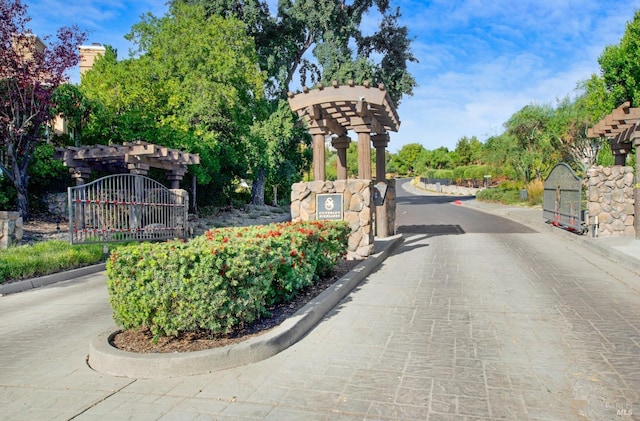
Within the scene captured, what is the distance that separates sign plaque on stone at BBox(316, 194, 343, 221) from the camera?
10891 millimetres

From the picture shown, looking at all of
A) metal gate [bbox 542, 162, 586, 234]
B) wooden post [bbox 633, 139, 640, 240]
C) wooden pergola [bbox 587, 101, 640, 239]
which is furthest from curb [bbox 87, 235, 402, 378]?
wooden pergola [bbox 587, 101, 640, 239]

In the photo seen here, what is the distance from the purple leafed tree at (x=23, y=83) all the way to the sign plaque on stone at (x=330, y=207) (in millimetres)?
9995

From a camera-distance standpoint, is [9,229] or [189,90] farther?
[189,90]

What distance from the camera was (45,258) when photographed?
387 inches

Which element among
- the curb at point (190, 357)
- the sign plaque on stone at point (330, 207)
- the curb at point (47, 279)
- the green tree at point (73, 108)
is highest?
the green tree at point (73, 108)

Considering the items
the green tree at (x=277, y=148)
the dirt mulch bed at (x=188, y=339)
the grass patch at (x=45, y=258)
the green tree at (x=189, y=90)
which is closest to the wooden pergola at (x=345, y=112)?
the grass patch at (x=45, y=258)

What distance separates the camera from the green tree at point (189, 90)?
19516mm

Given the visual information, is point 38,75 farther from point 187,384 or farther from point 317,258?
point 187,384

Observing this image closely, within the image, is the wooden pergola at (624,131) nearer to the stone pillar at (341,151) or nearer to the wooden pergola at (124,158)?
the stone pillar at (341,151)

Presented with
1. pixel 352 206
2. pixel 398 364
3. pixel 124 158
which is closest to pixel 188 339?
pixel 398 364

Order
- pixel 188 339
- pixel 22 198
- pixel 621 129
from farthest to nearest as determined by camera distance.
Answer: pixel 22 198 < pixel 621 129 < pixel 188 339

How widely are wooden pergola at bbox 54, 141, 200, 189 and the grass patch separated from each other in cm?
346

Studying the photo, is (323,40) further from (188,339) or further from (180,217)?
(188,339)

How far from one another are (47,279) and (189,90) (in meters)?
14.2
